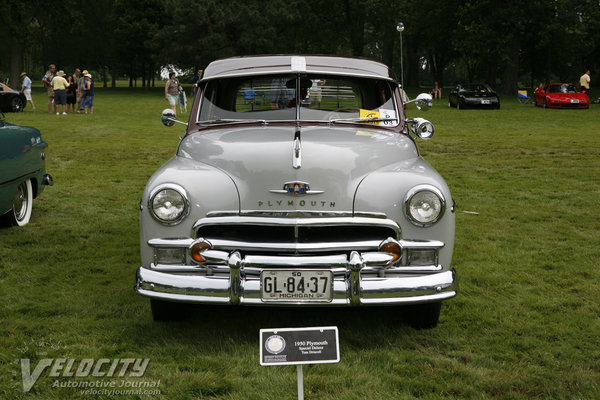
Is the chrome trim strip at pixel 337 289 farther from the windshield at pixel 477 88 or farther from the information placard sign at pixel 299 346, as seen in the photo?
the windshield at pixel 477 88

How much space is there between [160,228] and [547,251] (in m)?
4.12

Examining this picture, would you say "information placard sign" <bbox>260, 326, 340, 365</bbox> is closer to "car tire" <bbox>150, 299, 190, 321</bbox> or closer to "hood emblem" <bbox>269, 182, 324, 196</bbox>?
"hood emblem" <bbox>269, 182, 324, 196</bbox>

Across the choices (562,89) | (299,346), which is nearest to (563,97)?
(562,89)

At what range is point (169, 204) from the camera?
4.21 m

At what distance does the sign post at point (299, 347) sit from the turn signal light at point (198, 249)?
3.53ft

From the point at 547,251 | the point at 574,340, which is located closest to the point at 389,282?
the point at 574,340

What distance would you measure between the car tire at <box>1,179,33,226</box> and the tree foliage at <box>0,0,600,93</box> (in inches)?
1397

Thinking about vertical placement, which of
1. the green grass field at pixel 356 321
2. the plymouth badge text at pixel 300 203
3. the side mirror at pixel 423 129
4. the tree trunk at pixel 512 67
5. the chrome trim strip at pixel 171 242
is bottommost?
the green grass field at pixel 356 321

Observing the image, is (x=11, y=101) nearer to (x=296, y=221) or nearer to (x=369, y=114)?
(x=369, y=114)

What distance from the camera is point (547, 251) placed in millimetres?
6578

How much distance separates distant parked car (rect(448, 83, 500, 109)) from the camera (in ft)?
97.0

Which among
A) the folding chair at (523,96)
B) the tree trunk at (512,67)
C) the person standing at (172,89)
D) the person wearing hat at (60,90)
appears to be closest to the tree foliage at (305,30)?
the tree trunk at (512,67)

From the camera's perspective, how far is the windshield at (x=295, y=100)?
540 cm

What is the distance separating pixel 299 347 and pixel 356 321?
165 cm
